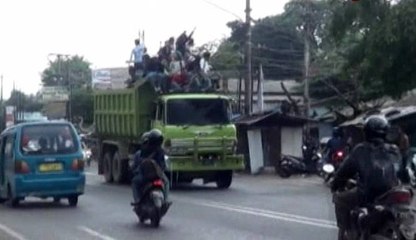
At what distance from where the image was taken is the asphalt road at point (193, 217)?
18344 mm

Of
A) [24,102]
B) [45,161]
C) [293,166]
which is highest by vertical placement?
[24,102]

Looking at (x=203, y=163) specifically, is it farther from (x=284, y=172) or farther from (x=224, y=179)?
(x=284, y=172)

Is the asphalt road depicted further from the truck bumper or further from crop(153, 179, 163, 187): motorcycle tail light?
crop(153, 179, 163, 187): motorcycle tail light

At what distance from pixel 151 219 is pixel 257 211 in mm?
3624

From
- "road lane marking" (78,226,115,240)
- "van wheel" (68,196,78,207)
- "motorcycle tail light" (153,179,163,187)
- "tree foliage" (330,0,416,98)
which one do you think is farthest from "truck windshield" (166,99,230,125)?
"road lane marking" (78,226,115,240)

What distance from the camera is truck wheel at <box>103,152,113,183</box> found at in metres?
36.9

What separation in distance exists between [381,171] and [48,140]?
14.9 metres

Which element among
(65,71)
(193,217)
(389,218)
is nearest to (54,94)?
(65,71)

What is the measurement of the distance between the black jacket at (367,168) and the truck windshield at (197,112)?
20.5 meters

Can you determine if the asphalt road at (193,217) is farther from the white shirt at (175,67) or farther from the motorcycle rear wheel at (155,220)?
the white shirt at (175,67)

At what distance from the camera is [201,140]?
3123 cm

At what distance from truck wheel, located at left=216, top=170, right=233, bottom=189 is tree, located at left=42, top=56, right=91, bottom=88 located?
274 feet

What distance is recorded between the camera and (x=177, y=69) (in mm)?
Result: 33656

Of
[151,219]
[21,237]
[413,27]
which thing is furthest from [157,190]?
[413,27]
